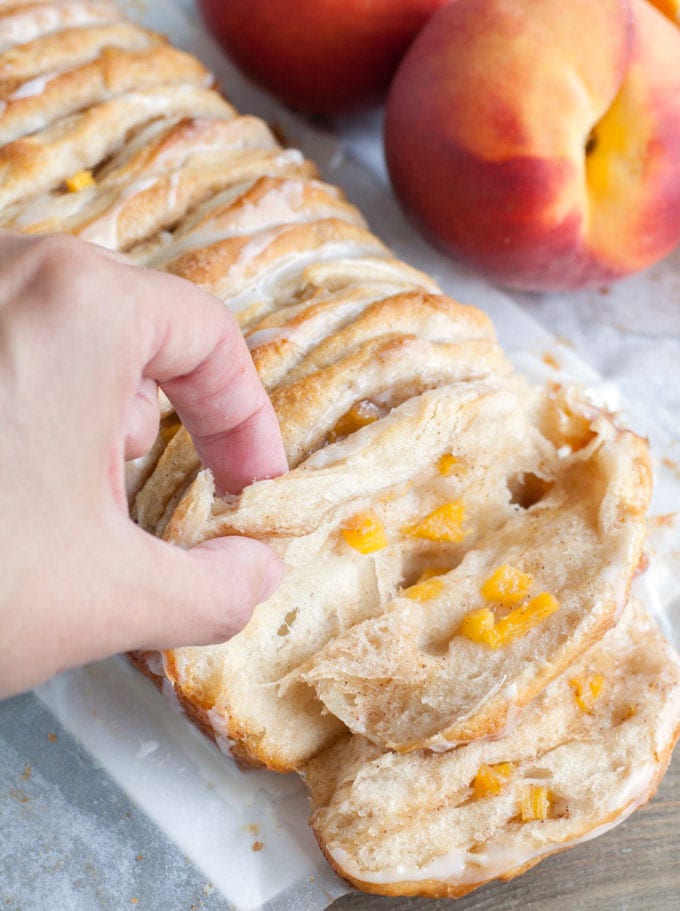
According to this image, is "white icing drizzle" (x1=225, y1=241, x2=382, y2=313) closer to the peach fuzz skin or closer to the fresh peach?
the peach fuzz skin

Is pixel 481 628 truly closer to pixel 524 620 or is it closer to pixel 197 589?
pixel 524 620

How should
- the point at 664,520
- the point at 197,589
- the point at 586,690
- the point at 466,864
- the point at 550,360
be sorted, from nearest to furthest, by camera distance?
the point at 197,589, the point at 466,864, the point at 586,690, the point at 664,520, the point at 550,360

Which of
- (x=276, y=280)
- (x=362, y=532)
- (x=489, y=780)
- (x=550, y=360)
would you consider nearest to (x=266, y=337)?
(x=276, y=280)

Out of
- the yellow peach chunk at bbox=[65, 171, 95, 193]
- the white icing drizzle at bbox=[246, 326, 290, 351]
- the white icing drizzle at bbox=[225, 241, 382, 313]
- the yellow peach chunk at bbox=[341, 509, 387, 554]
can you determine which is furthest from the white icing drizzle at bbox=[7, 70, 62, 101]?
the yellow peach chunk at bbox=[341, 509, 387, 554]

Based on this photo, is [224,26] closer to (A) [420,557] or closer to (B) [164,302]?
(A) [420,557]

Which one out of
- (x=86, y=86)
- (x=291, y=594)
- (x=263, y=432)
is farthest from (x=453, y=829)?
(x=86, y=86)

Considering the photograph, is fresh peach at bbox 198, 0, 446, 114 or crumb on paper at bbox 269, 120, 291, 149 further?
crumb on paper at bbox 269, 120, 291, 149
